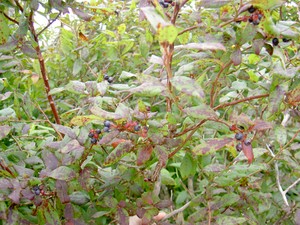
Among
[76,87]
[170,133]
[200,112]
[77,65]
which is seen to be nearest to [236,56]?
[200,112]

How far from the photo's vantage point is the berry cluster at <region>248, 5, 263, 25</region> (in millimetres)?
1093

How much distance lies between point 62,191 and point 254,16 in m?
0.70

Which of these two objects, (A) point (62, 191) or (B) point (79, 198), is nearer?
(A) point (62, 191)

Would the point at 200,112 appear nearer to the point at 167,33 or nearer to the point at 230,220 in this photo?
the point at 167,33

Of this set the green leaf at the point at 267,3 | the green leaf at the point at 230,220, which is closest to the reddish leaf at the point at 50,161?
the green leaf at the point at 230,220

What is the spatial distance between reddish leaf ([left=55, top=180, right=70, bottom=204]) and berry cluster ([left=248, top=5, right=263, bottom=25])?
0.68 m

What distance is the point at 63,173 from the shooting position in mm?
1327

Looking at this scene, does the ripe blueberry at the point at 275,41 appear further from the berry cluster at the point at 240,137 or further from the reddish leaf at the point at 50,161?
the reddish leaf at the point at 50,161

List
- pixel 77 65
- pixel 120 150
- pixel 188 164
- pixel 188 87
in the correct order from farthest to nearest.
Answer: pixel 77 65
pixel 188 164
pixel 120 150
pixel 188 87

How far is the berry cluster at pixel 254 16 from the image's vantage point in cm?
109

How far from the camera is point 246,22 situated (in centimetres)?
116

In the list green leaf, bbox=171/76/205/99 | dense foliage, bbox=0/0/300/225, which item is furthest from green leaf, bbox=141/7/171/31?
green leaf, bbox=171/76/205/99

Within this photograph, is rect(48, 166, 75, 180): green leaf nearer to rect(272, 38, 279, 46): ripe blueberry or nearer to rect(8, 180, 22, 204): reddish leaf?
rect(8, 180, 22, 204): reddish leaf

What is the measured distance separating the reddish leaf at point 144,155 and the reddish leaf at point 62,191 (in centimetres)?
28
